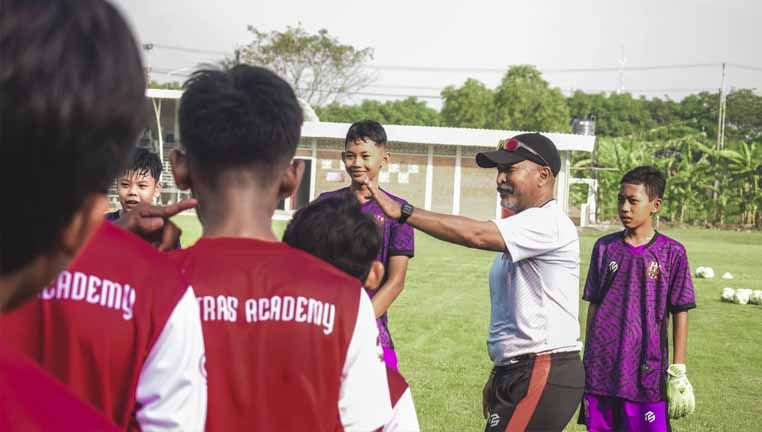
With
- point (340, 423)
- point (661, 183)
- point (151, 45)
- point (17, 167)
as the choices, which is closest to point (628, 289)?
point (661, 183)

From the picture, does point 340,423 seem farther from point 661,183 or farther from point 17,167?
point 661,183

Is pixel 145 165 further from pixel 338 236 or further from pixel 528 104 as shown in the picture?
pixel 528 104

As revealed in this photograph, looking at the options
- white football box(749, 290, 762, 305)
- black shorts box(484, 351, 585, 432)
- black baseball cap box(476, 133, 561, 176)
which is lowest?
white football box(749, 290, 762, 305)

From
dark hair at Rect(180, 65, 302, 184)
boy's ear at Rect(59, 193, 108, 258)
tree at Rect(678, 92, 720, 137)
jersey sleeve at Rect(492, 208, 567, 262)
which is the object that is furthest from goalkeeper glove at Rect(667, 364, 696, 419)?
tree at Rect(678, 92, 720, 137)

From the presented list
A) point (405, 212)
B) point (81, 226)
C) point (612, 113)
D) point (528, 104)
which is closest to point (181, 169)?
point (81, 226)

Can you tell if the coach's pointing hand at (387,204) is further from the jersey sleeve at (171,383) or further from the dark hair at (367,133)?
the jersey sleeve at (171,383)

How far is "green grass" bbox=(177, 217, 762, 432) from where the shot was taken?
7.82 metres

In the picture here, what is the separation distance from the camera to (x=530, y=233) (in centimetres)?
462

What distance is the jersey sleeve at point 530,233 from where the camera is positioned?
4574 millimetres

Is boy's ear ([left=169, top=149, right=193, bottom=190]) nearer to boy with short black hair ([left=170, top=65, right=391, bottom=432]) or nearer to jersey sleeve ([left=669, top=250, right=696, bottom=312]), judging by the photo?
boy with short black hair ([left=170, top=65, right=391, bottom=432])

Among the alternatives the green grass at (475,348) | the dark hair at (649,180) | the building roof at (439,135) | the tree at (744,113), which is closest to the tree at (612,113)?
the tree at (744,113)

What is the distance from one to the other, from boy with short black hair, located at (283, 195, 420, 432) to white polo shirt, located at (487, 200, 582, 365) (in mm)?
1861

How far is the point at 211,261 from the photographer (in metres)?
2.24

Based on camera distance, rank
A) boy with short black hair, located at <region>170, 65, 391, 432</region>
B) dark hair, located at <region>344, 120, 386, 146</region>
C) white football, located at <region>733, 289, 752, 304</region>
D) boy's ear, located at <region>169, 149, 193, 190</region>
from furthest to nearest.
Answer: white football, located at <region>733, 289, 752, 304</region>, dark hair, located at <region>344, 120, 386, 146</region>, boy's ear, located at <region>169, 149, 193, 190</region>, boy with short black hair, located at <region>170, 65, 391, 432</region>
